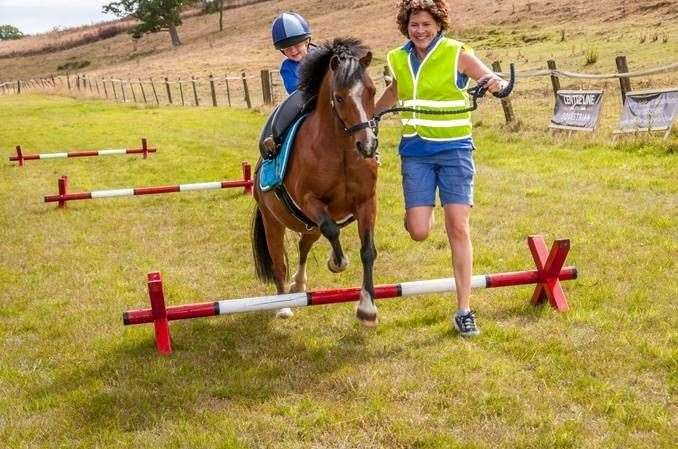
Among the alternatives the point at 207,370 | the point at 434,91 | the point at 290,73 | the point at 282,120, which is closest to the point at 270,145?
the point at 282,120

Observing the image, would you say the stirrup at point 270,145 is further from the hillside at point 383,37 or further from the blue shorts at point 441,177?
the hillside at point 383,37

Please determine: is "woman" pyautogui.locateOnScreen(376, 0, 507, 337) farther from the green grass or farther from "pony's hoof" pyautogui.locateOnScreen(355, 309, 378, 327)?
the green grass

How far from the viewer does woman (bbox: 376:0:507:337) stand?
457 centimetres

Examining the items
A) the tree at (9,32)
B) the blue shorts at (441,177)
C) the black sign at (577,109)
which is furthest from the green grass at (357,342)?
the tree at (9,32)

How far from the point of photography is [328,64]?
474cm

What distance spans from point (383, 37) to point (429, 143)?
156ft

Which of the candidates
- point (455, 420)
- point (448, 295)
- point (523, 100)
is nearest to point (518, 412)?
point (455, 420)

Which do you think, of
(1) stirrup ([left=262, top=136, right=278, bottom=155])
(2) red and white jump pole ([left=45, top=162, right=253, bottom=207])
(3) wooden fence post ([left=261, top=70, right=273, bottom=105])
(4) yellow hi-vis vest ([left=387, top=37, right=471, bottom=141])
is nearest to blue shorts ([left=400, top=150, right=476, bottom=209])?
(4) yellow hi-vis vest ([left=387, top=37, right=471, bottom=141])

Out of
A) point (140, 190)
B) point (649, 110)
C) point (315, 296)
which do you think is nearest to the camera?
point (315, 296)

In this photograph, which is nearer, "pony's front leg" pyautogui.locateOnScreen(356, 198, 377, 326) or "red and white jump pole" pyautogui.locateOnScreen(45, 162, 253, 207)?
"pony's front leg" pyautogui.locateOnScreen(356, 198, 377, 326)

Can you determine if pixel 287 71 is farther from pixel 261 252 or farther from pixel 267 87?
pixel 267 87

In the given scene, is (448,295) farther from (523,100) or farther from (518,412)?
(523,100)

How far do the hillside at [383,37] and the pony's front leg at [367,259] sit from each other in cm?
1887

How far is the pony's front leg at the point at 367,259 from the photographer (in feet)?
15.7
